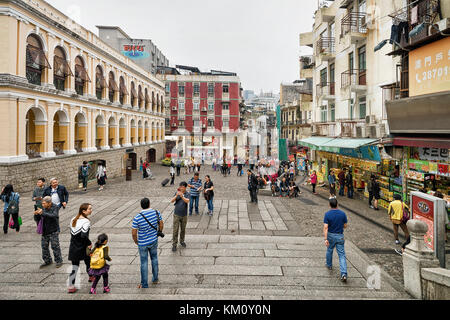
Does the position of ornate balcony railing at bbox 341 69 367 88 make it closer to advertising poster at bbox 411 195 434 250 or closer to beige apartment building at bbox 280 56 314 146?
advertising poster at bbox 411 195 434 250

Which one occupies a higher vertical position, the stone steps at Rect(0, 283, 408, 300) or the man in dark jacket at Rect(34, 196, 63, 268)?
the man in dark jacket at Rect(34, 196, 63, 268)

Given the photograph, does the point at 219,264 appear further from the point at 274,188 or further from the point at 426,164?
the point at 274,188

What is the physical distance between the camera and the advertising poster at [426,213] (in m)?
6.02

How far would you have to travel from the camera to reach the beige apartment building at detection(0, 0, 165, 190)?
543 inches

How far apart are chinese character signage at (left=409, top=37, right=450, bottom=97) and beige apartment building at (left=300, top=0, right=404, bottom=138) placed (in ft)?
5.54

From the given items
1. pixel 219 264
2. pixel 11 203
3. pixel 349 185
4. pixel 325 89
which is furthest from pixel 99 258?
pixel 325 89

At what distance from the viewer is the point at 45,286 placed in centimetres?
523

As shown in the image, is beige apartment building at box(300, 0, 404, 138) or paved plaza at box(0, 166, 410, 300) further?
beige apartment building at box(300, 0, 404, 138)

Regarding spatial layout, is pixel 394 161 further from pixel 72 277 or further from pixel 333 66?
pixel 72 277

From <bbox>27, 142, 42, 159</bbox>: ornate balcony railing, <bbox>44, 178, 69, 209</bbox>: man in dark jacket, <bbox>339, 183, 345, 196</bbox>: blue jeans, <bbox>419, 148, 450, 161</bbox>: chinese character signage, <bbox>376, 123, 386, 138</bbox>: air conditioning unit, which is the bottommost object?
<bbox>339, 183, 345, 196</bbox>: blue jeans

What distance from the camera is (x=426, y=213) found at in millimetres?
6270

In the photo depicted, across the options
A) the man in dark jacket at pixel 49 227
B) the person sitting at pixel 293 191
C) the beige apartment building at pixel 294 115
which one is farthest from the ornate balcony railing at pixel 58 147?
the beige apartment building at pixel 294 115

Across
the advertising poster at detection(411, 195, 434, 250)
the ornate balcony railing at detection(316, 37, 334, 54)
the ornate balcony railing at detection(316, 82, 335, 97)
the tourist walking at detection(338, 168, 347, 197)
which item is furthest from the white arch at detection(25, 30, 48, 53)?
the tourist walking at detection(338, 168, 347, 197)
